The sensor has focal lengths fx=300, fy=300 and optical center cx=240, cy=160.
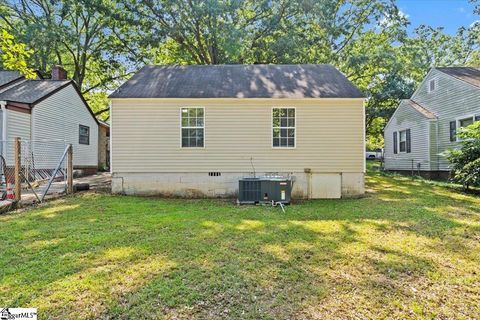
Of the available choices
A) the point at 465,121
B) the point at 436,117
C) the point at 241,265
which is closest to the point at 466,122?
the point at 465,121

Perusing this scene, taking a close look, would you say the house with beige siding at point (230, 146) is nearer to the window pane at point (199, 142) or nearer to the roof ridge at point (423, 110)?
the window pane at point (199, 142)

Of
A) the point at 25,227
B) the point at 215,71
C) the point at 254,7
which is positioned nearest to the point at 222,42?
the point at 254,7

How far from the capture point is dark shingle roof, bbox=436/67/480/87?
1341cm

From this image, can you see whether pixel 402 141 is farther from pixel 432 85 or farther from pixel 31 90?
pixel 31 90

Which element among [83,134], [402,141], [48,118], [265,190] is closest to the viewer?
[265,190]

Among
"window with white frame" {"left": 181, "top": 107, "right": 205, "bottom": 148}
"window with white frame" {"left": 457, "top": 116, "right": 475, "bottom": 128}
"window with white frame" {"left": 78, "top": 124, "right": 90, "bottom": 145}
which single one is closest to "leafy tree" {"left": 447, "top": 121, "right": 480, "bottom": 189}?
"window with white frame" {"left": 457, "top": 116, "right": 475, "bottom": 128}

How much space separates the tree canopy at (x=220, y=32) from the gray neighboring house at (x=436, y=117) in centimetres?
370

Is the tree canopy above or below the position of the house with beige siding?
above

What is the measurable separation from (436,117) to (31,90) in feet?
63.3

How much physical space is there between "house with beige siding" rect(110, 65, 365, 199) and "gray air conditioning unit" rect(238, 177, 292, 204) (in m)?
1.21

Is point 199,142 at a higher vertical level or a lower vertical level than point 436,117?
lower

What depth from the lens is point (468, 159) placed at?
1074 cm

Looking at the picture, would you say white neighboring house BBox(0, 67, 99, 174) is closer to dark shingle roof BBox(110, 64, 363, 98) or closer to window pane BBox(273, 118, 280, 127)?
dark shingle roof BBox(110, 64, 363, 98)

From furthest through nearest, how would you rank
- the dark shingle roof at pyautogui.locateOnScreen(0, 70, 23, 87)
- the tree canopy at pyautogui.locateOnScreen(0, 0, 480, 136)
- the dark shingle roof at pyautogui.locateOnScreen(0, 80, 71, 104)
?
1. the tree canopy at pyautogui.locateOnScreen(0, 0, 480, 136)
2. the dark shingle roof at pyautogui.locateOnScreen(0, 70, 23, 87)
3. the dark shingle roof at pyautogui.locateOnScreen(0, 80, 71, 104)
